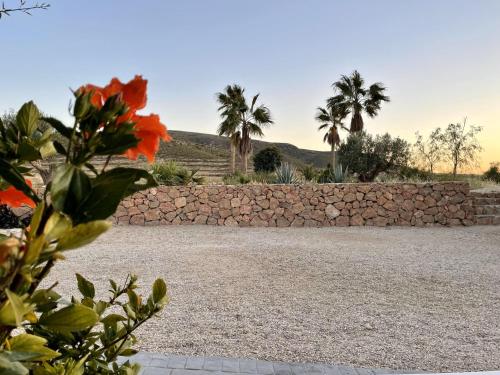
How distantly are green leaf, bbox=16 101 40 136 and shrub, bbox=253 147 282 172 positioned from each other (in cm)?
2392

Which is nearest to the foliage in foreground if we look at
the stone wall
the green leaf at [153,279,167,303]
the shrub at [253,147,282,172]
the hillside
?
the green leaf at [153,279,167,303]

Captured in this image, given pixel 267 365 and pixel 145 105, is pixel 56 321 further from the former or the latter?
pixel 267 365

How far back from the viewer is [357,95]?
24.0 meters

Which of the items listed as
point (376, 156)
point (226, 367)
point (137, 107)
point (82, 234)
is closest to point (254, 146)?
point (376, 156)

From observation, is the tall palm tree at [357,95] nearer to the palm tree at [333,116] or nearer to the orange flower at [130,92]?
the palm tree at [333,116]

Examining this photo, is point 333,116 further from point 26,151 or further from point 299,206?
point 26,151

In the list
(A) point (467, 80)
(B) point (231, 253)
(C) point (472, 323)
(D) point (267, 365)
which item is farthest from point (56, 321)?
(A) point (467, 80)

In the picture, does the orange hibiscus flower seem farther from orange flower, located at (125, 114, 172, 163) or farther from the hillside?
the hillside

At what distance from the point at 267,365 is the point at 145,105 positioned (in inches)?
99.8

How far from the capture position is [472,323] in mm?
3824

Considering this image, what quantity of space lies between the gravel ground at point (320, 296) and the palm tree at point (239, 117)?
13189mm

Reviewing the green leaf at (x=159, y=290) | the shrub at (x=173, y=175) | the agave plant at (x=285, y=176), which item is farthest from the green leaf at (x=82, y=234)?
the agave plant at (x=285, y=176)

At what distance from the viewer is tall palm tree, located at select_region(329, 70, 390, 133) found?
23.7 metres

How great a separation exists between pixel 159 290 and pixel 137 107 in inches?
19.2
